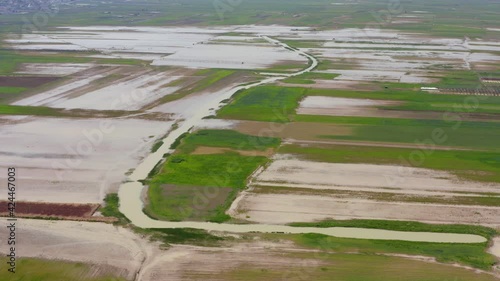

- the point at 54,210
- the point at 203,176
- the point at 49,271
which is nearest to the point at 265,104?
the point at 203,176

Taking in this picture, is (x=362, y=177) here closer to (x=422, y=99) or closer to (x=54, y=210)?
(x=54, y=210)

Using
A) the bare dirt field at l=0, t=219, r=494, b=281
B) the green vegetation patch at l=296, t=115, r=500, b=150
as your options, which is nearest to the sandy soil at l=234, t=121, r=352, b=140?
the green vegetation patch at l=296, t=115, r=500, b=150

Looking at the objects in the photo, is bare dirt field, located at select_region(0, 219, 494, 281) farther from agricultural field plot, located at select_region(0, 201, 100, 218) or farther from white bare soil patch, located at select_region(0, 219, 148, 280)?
agricultural field plot, located at select_region(0, 201, 100, 218)

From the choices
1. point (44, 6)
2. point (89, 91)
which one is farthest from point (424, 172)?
point (44, 6)

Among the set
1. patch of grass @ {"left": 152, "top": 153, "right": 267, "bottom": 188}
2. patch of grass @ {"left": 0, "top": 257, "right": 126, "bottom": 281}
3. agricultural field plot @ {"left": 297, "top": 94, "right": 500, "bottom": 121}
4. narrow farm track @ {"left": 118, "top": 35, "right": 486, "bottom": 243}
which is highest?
agricultural field plot @ {"left": 297, "top": 94, "right": 500, "bottom": 121}

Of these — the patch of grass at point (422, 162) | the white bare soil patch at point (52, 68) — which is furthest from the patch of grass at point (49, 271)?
the white bare soil patch at point (52, 68)

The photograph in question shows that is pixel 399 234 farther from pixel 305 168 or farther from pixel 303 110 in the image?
pixel 303 110
